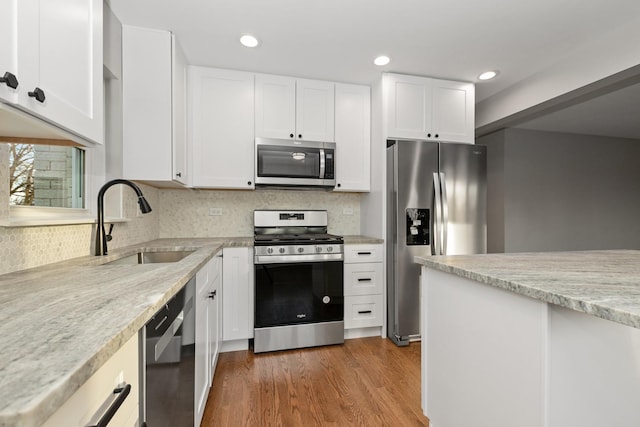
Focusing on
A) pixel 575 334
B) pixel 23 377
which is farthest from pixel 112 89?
pixel 575 334

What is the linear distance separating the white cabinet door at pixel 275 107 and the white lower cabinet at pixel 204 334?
1.36 metres

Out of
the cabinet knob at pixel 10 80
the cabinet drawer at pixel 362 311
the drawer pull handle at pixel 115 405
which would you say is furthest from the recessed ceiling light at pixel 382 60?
the drawer pull handle at pixel 115 405

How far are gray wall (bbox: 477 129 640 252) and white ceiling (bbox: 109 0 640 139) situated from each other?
1747mm

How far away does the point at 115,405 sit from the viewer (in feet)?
1.84

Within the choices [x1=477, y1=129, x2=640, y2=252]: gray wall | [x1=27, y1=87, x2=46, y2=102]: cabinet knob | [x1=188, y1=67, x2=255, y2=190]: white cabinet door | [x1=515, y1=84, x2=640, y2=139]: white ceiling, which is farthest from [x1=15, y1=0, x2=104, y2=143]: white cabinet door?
[x1=477, y1=129, x2=640, y2=252]: gray wall

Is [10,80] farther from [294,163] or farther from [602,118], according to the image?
[602,118]

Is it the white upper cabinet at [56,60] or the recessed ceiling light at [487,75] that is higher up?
the recessed ceiling light at [487,75]

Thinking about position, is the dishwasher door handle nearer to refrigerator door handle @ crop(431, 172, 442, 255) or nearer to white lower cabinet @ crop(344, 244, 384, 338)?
white lower cabinet @ crop(344, 244, 384, 338)

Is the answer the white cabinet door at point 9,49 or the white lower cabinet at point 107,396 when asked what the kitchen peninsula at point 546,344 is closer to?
the white lower cabinet at point 107,396

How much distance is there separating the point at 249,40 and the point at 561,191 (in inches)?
187

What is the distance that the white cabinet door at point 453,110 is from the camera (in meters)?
2.80

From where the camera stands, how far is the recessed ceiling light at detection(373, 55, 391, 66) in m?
2.41

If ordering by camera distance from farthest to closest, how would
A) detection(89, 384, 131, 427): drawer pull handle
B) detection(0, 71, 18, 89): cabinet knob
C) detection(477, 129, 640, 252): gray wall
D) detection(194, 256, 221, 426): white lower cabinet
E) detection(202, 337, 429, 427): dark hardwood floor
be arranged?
detection(477, 129, 640, 252): gray wall
detection(202, 337, 429, 427): dark hardwood floor
detection(194, 256, 221, 426): white lower cabinet
detection(0, 71, 18, 89): cabinet knob
detection(89, 384, 131, 427): drawer pull handle

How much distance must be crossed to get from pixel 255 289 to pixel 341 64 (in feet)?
6.79
